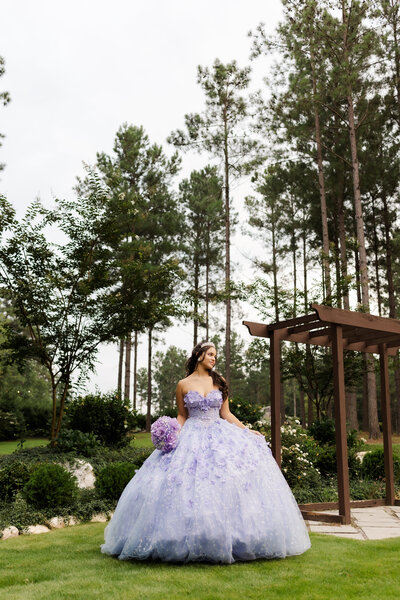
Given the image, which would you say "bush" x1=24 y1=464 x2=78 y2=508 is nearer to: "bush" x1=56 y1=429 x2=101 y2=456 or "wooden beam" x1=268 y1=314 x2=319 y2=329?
"bush" x1=56 y1=429 x2=101 y2=456

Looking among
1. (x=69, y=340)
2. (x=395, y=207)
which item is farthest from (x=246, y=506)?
(x=395, y=207)

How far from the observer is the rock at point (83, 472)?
30.1 feet

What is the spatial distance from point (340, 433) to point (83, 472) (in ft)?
14.7

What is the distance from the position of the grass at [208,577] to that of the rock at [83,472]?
12.4ft

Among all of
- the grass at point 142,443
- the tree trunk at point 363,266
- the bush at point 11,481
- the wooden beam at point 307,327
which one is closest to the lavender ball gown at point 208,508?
the wooden beam at point 307,327

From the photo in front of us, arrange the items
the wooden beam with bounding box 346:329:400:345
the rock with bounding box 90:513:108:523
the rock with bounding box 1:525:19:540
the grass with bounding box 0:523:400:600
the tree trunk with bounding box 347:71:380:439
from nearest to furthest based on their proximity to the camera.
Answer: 1. the grass with bounding box 0:523:400:600
2. the rock with bounding box 1:525:19:540
3. the rock with bounding box 90:513:108:523
4. the wooden beam with bounding box 346:329:400:345
5. the tree trunk with bounding box 347:71:380:439

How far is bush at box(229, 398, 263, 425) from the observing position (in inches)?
486

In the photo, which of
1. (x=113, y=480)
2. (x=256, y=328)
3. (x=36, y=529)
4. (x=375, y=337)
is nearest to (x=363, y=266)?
(x=375, y=337)

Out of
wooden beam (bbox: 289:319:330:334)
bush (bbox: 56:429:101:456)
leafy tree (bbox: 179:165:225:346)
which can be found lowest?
bush (bbox: 56:429:101:456)

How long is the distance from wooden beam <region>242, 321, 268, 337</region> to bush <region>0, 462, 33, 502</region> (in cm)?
390

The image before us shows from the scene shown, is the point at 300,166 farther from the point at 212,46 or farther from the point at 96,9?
the point at 96,9

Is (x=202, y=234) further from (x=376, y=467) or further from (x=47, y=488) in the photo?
(x=47, y=488)

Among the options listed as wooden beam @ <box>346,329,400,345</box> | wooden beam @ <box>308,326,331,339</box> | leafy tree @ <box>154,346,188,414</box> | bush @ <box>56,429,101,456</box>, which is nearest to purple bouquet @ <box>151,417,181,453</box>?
wooden beam @ <box>308,326,331,339</box>

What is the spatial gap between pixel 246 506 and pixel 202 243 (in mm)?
23167
